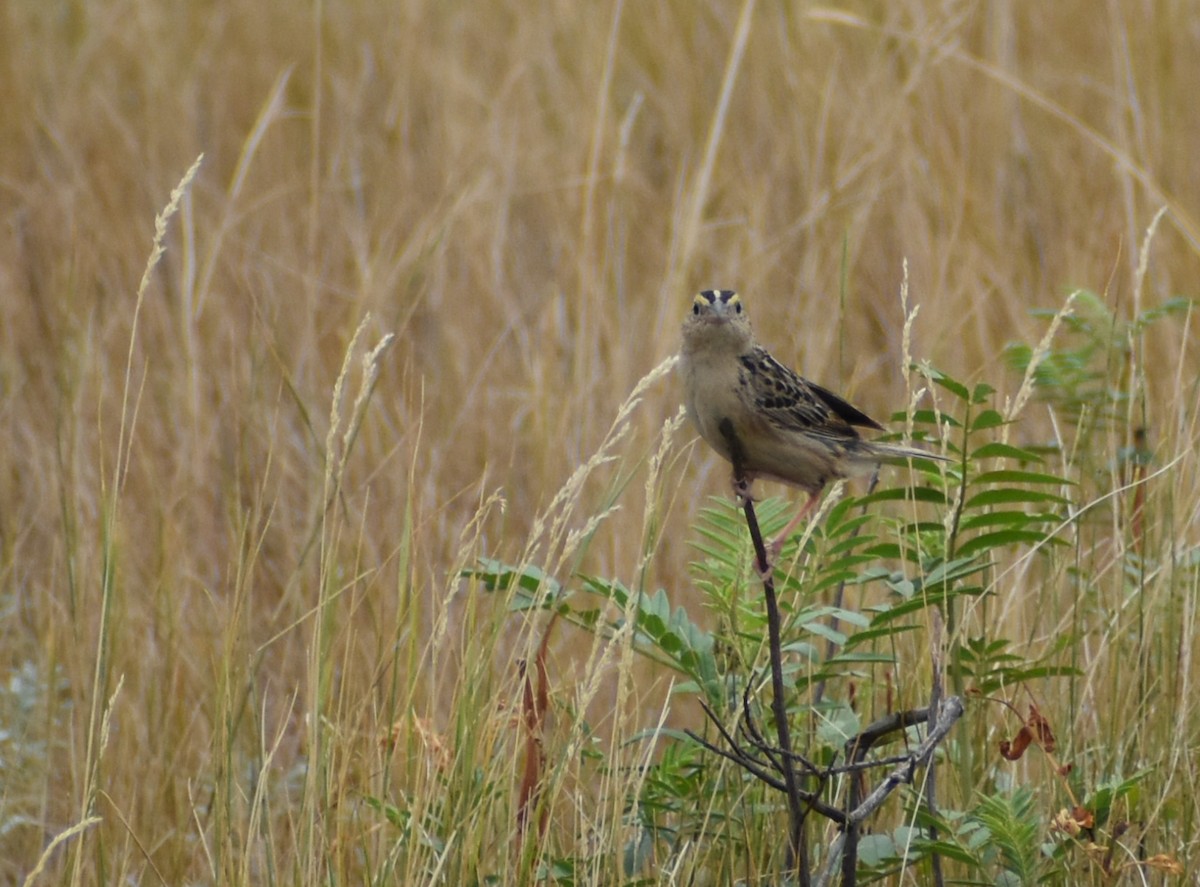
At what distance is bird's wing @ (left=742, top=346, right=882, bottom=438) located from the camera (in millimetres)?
2783

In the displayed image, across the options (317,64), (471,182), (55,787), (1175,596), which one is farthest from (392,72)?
(1175,596)

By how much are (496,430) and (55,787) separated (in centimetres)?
175

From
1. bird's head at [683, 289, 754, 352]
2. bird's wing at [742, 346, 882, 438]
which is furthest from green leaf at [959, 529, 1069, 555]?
bird's head at [683, 289, 754, 352]

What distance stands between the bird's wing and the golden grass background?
55cm

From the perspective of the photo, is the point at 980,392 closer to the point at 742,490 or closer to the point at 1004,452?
the point at 1004,452

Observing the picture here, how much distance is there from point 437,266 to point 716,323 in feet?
9.58

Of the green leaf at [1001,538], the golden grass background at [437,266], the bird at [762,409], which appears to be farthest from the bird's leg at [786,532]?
the golden grass background at [437,266]

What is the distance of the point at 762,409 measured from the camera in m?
2.77

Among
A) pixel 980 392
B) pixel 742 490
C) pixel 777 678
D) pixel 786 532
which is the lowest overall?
pixel 777 678

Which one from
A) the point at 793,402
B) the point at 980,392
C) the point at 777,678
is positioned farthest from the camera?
the point at 793,402

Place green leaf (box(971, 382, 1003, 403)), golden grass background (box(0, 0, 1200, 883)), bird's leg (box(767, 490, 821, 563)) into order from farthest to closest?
golden grass background (box(0, 0, 1200, 883)), bird's leg (box(767, 490, 821, 563)), green leaf (box(971, 382, 1003, 403))

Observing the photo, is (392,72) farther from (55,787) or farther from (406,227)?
(55,787)

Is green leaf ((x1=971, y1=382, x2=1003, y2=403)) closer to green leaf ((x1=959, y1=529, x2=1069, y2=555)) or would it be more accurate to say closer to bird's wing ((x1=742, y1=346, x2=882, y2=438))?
green leaf ((x1=959, y1=529, x2=1069, y2=555))

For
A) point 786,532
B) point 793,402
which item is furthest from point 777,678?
point 793,402
